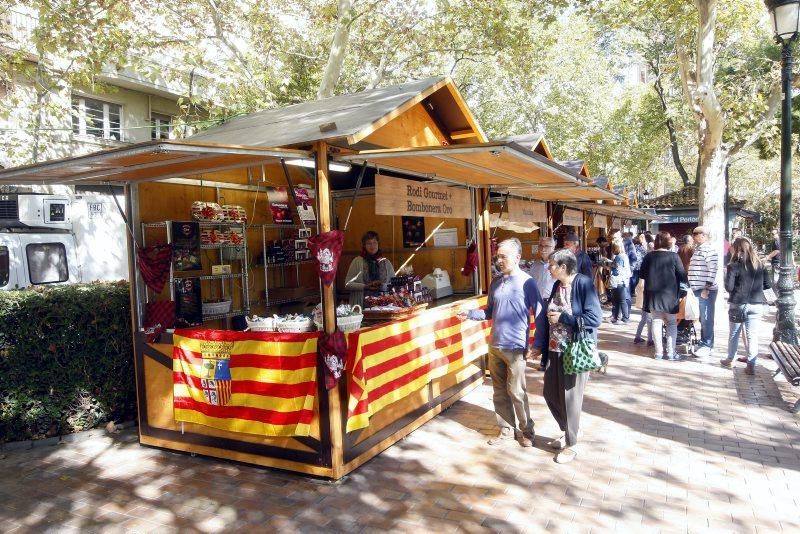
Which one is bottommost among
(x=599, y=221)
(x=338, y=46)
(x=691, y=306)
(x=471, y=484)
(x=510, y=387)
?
(x=471, y=484)

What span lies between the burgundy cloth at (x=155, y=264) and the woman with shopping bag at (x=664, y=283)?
636 cm

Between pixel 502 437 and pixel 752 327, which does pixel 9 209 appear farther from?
pixel 752 327

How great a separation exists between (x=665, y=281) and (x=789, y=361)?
217 centimetres

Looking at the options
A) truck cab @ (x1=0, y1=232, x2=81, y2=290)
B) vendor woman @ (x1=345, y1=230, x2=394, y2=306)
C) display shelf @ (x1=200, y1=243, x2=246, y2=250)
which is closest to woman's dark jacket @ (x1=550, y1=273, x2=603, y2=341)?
vendor woman @ (x1=345, y1=230, x2=394, y2=306)

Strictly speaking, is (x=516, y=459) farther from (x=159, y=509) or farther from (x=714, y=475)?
(x=159, y=509)

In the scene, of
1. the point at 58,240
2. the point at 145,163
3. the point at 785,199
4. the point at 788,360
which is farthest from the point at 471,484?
the point at 58,240

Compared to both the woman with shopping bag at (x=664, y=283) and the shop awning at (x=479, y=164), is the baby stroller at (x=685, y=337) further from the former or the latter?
the shop awning at (x=479, y=164)

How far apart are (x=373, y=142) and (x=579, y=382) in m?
3.14

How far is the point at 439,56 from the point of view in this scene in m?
17.0

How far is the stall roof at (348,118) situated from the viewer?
15.2 ft

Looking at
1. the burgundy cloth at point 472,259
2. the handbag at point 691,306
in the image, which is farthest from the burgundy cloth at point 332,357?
the handbag at point 691,306

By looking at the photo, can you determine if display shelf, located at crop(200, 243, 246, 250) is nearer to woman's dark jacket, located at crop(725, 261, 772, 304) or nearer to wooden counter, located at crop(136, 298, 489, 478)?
wooden counter, located at crop(136, 298, 489, 478)

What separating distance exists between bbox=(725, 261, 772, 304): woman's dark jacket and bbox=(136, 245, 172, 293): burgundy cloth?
6.72 m

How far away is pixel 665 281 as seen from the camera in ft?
26.1
